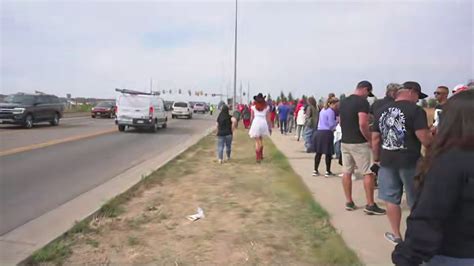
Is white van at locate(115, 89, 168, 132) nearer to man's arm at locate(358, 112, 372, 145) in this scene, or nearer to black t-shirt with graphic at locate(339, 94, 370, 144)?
black t-shirt with graphic at locate(339, 94, 370, 144)

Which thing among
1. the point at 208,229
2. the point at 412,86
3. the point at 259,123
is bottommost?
the point at 208,229

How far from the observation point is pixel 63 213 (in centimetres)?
685

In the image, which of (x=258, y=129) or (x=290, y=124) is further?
(x=290, y=124)

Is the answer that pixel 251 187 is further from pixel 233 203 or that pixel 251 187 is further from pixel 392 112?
pixel 392 112

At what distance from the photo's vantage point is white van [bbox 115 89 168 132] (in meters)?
24.2

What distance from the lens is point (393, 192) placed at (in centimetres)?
520

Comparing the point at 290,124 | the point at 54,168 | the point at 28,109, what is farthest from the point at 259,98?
the point at 28,109

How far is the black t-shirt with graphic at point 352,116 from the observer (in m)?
6.59

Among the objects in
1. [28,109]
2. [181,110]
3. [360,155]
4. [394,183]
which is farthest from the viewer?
[181,110]

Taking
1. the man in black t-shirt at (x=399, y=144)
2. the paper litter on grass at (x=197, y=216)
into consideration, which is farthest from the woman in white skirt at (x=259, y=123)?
the man in black t-shirt at (x=399, y=144)

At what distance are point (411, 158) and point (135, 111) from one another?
809 inches

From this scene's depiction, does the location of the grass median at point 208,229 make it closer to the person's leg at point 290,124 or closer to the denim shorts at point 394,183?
the denim shorts at point 394,183

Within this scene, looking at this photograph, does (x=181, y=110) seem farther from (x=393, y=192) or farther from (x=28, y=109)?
(x=393, y=192)

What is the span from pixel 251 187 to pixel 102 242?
146 inches
